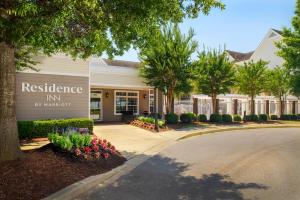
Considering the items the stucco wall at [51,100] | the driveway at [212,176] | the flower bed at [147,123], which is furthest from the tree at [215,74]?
the driveway at [212,176]

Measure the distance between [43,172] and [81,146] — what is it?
2.18m

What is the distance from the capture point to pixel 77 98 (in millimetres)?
17344

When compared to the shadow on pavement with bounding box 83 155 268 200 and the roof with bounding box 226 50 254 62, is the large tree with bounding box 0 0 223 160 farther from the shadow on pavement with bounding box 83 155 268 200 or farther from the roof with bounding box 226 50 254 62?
the roof with bounding box 226 50 254 62

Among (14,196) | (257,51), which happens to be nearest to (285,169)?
(14,196)

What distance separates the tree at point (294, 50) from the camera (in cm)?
2925

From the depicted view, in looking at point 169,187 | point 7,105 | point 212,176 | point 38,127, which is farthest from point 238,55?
point 7,105

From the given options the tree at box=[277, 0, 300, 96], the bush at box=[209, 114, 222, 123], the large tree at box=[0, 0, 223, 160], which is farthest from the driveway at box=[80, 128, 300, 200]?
the tree at box=[277, 0, 300, 96]

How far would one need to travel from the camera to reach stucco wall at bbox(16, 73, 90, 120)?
50.0 ft

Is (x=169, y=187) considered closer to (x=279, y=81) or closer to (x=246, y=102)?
(x=279, y=81)

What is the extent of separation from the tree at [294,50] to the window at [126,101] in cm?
1599

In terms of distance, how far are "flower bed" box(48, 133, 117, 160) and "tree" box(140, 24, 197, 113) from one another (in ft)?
41.7

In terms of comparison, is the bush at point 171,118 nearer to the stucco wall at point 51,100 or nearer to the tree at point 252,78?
the stucco wall at point 51,100

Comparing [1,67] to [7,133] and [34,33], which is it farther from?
[7,133]

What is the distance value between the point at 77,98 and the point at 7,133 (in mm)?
9814
